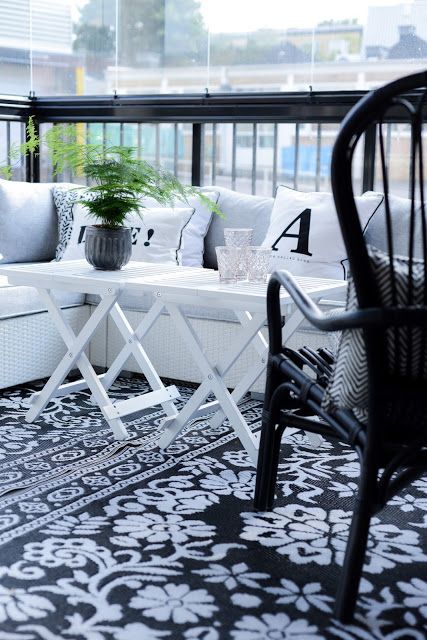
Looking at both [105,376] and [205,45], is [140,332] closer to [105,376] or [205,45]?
[105,376]

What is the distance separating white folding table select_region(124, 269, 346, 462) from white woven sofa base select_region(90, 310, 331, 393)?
1.80 feet

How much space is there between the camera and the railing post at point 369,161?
4223 millimetres

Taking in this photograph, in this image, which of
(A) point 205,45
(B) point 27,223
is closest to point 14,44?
(A) point 205,45

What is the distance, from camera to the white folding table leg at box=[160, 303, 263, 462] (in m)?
2.83

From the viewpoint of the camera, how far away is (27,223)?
14.1 ft

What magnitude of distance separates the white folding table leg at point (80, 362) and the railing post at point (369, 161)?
5.59 feet

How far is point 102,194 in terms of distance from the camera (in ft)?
10.3

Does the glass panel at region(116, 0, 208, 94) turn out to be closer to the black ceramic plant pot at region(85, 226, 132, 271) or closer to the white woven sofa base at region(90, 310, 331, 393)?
the white woven sofa base at region(90, 310, 331, 393)

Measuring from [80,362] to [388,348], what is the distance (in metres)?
1.58

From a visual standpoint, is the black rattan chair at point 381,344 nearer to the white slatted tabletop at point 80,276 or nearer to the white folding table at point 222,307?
the white folding table at point 222,307

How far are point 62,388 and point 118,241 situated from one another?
608 millimetres

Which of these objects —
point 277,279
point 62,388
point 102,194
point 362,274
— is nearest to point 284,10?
point 102,194

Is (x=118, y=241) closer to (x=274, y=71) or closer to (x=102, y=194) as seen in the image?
(x=102, y=194)

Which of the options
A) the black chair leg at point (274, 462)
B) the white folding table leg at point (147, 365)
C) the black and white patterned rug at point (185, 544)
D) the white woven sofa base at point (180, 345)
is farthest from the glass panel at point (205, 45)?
the black chair leg at point (274, 462)
